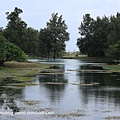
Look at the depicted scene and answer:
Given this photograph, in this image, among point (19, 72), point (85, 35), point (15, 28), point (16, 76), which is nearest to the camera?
point (16, 76)

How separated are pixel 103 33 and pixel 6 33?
31.6 meters

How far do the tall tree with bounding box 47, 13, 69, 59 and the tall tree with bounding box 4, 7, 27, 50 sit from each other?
437 inches

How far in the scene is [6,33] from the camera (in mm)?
99750

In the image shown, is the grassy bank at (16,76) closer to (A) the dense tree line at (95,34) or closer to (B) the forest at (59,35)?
(B) the forest at (59,35)

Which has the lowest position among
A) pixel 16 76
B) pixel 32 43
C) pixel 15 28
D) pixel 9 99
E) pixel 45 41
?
pixel 9 99

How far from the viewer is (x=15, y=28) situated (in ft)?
338

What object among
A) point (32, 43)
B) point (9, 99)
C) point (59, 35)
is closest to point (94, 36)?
point (59, 35)

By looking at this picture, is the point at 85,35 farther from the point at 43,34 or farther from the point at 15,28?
the point at 15,28

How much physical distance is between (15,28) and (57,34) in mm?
15612

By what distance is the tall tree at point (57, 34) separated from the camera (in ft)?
366

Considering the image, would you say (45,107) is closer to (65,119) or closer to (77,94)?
(65,119)

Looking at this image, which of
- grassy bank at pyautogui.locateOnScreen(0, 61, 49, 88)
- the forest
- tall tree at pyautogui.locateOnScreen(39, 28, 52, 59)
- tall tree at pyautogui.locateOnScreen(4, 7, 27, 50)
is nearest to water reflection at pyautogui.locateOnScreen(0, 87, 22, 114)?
grassy bank at pyautogui.locateOnScreen(0, 61, 49, 88)

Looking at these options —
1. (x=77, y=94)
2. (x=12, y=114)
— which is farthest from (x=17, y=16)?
(x=12, y=114)

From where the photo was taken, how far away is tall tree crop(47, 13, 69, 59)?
11144 centimetres
